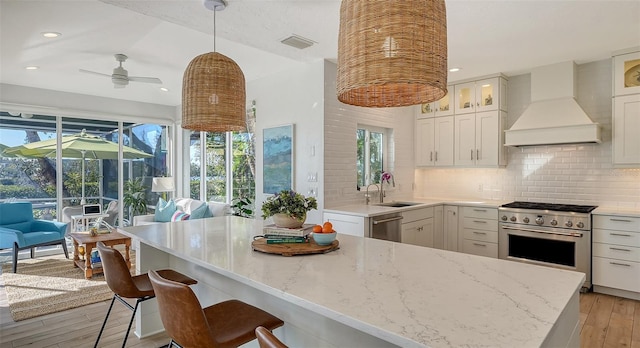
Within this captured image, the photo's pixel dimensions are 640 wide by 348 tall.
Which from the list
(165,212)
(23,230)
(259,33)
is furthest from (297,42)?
(23,230)

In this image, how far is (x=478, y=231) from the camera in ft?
14.5

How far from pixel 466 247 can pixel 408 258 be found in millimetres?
3113

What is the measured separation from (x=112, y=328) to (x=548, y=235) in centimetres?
440

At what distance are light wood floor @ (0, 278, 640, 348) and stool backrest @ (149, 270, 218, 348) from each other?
1602mm

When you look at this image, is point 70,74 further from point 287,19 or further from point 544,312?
point 544,312

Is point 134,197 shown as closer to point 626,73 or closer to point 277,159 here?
point 277,159

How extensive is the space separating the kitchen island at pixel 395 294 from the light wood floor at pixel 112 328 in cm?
123

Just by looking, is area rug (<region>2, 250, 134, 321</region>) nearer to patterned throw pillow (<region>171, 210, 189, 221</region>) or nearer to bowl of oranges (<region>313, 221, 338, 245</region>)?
patterned throw pillow (<region>171, 210, 189, 221</region>)

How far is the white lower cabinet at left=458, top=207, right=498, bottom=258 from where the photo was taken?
14.1ft

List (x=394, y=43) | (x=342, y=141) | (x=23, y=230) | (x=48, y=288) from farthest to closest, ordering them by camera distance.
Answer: (x=23, y=230) → (x=342, y=141) → (x=48, y=288) → (x=394, y=43)

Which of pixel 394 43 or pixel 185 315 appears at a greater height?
pixel 394 43

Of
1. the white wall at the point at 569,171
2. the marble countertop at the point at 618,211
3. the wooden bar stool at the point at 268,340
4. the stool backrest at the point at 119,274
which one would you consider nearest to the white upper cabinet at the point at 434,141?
the white wall at the point at 569,171

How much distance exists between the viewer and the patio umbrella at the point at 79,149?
223 inches

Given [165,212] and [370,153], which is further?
[165,212]
